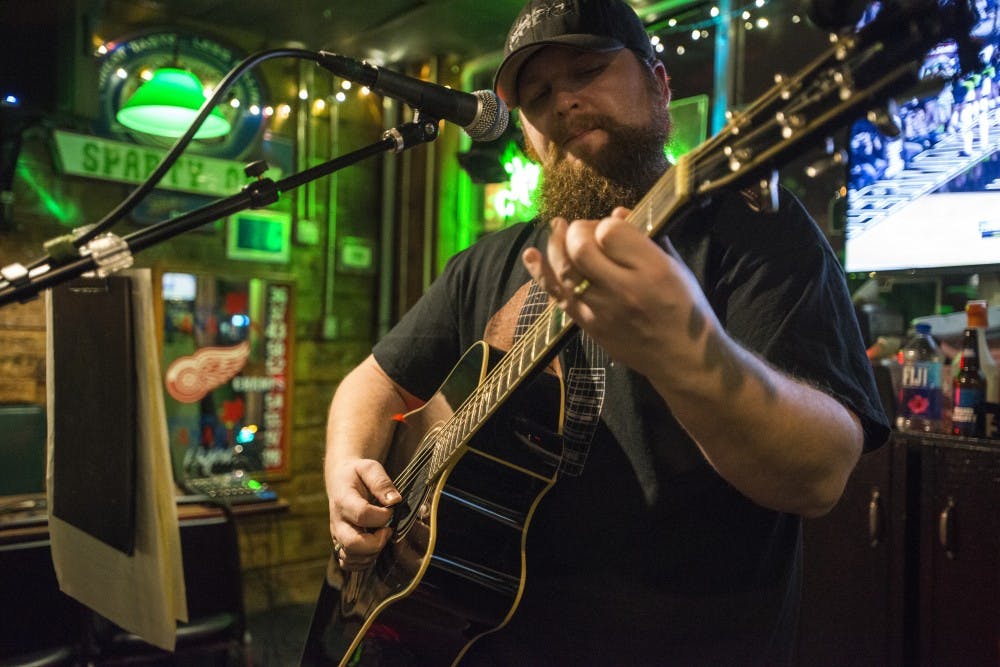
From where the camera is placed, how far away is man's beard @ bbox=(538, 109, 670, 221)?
1417mm

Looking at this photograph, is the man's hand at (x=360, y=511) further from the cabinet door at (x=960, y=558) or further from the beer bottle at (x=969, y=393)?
the beer bottle at (x=969, y=393)

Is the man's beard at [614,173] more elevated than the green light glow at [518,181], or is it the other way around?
the green light glow at [518,181]

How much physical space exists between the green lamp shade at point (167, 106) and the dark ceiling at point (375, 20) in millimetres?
637

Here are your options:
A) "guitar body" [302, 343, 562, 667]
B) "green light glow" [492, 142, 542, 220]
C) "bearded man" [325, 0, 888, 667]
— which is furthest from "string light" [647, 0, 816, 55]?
"guitar body" [302, 343, 562, 667]

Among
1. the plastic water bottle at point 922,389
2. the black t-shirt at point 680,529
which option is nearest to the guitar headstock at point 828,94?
the black t-shirt at point 680,529

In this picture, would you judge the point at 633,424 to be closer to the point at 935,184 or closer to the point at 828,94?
the point at 828,94

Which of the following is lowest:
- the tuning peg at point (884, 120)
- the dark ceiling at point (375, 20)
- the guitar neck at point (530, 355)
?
the guitar neck at point (530, 355)

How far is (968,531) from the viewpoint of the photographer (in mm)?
2148

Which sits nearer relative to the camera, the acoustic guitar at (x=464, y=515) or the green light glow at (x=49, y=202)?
the acoustic guitar at (x=464, y=515)

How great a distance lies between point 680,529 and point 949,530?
1.35 meters

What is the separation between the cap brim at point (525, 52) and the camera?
1.41 metres

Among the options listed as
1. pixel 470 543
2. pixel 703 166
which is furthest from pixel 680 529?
pixel 703 166

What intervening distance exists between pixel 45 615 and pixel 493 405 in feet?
7.97

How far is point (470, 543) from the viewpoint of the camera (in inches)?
52.1
